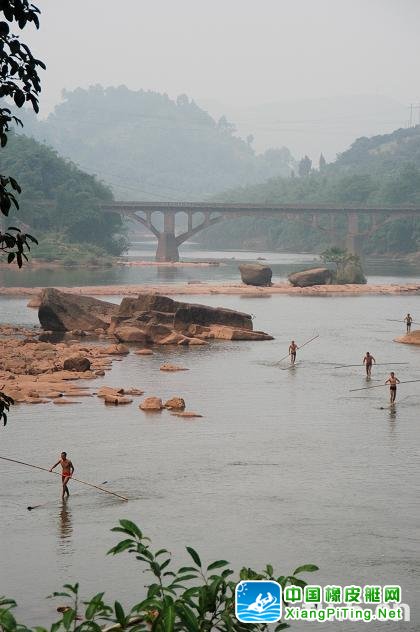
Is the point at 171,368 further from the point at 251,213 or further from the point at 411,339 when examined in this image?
the point at 251,213

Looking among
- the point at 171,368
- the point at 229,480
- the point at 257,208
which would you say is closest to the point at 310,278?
the point at 257,208

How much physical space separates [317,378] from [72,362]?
40.8ft

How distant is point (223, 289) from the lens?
11525 centimetres

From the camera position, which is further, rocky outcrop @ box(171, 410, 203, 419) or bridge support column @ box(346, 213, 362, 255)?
bridge support column @ box(346, 213, 362, 255)

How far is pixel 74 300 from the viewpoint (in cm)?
7800

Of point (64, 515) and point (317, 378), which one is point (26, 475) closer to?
point (64, 515)

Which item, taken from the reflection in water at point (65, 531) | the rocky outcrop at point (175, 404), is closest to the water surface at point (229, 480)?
the reflection in water at point (65, 531)

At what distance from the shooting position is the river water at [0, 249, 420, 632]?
27516 mm

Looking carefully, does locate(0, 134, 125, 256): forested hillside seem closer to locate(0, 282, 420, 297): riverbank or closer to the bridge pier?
the bridge pier

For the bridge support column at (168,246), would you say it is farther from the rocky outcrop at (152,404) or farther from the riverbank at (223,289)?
the rocky outcrop at (152,404)

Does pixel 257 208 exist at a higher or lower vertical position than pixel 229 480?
higher

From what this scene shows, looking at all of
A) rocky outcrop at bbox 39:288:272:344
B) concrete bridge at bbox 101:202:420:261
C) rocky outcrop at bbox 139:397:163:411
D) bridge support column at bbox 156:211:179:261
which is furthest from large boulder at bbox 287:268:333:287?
rocky outcrop at bbox 139:397:163:411

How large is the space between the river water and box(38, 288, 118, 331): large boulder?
15.5 meters

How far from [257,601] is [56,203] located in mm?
159265
